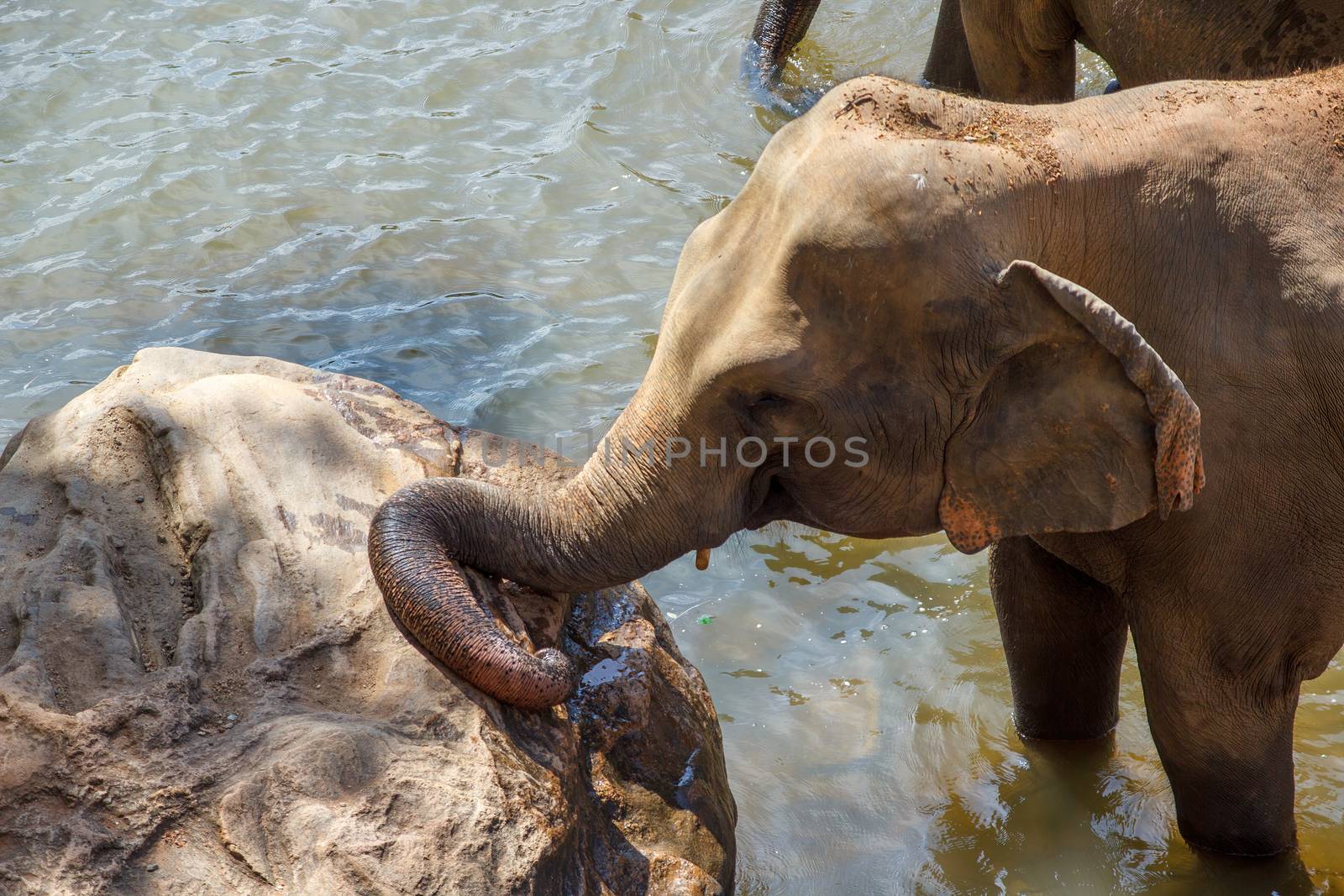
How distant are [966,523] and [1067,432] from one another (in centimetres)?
33

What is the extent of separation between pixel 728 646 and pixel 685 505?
1.99m

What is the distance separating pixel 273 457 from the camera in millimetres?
3607

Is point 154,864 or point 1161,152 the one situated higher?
point 1161,152

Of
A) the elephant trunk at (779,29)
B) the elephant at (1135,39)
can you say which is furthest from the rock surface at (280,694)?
the elephant trunk at (779,29)

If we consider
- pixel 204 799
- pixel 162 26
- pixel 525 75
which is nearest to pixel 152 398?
pixel 204 799

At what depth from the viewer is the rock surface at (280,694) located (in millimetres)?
2662

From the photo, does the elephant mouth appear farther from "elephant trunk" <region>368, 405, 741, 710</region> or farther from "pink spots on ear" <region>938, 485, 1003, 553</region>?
"pink spots on ear" <region>938, 485, 1003, 553</region>

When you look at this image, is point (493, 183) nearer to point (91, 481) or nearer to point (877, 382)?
point (91, 481)

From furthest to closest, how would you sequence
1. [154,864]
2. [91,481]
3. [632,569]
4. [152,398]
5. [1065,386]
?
1. [152,398]
2. [91,481]
3. [632,569]
4. [1065,386]
5. [154,864]

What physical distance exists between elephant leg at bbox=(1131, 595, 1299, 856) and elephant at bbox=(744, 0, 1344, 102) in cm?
244

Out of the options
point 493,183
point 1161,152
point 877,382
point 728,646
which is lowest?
point 728,646

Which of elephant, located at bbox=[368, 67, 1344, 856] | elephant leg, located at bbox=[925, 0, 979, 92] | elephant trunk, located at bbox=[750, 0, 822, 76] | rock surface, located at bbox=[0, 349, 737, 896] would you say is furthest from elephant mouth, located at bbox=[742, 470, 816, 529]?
elephant trunk, located at bbox=[750, 0, 822, 76]

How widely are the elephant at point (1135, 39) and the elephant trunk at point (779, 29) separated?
3.25ft

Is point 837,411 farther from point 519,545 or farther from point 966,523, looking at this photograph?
point 519,545
